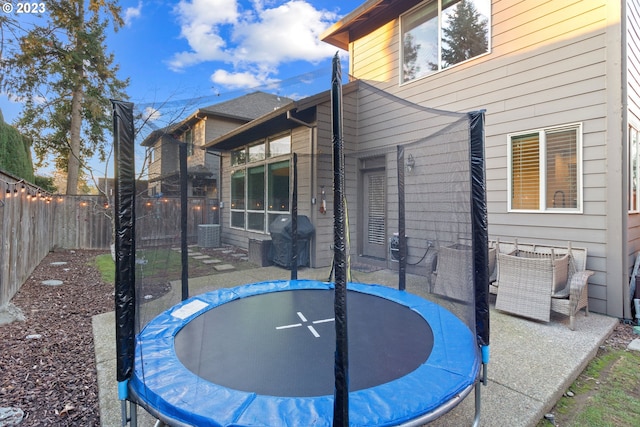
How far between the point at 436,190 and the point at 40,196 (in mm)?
6596

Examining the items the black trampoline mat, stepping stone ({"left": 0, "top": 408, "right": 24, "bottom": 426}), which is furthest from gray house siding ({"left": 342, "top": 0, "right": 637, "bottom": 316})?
stepping stone ({"left": 0, "top": 408, "right": 24, "bottom": 426})

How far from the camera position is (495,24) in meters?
3.55

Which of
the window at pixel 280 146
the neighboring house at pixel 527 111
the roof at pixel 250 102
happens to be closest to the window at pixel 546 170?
the neighboring house at pixel 527 111

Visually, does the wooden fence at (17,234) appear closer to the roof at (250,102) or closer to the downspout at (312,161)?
the roof at (250,102)

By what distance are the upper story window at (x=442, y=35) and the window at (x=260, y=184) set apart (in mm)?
2191

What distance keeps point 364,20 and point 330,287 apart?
4050mm

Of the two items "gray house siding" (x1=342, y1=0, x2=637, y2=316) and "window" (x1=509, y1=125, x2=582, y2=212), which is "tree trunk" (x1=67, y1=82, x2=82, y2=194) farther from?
"window" (x1=509, y1=125, x2=582, y2=212)

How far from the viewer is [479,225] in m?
1.78

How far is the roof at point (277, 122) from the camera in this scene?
3957 mm

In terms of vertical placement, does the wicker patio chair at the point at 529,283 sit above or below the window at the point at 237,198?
below

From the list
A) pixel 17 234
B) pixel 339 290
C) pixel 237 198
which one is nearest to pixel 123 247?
pixel 339 290

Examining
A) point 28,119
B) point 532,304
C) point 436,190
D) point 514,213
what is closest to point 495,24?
point 514,213

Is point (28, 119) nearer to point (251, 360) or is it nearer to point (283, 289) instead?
point (283, 289)

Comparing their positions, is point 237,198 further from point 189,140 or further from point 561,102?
point 561,102
